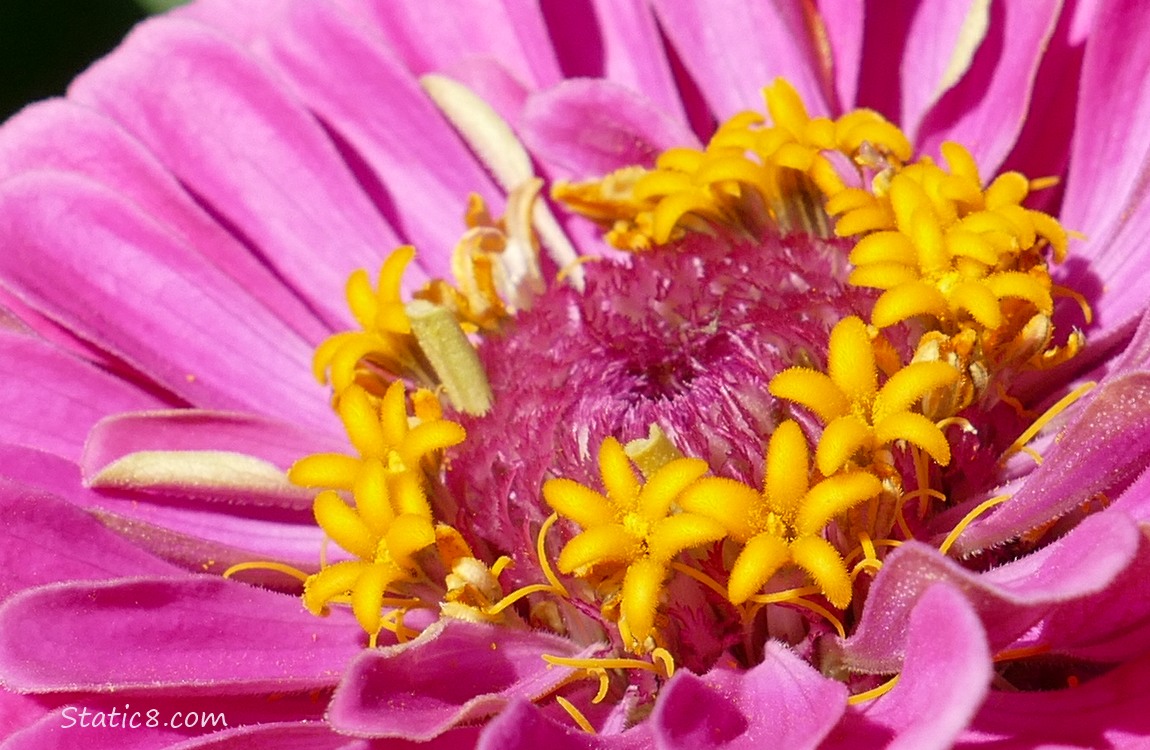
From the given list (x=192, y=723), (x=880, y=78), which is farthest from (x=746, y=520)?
(x=880, y=78)

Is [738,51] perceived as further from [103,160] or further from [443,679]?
[443,679]

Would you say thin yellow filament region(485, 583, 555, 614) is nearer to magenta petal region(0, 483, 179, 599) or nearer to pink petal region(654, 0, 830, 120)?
magenta petal region(0, 483, 179, 599)

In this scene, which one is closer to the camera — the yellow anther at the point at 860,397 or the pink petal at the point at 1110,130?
the yellow anther at the point at 860,397

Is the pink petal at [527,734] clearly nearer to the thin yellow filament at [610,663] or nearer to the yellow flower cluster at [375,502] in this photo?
the thin yellow filament at [610,663]

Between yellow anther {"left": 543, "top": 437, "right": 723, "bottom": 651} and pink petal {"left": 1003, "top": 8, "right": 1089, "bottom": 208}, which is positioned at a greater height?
pink petal {"left": 1003, "top": 8, "right": 1089, "bottom": 208}

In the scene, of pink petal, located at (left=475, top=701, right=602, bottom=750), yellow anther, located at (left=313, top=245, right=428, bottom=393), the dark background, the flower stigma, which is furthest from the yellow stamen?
the dark background

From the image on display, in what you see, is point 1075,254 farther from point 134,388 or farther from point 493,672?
point 134,388

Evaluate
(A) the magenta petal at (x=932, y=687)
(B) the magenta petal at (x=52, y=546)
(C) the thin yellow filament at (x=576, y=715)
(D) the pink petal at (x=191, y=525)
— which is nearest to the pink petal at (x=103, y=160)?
(D) the pink petal at (x=191, y=525)
